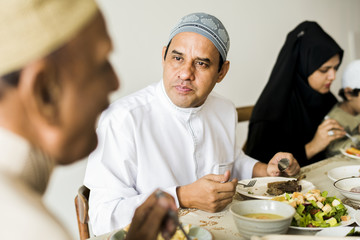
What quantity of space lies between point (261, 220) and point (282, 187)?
24.2 inches

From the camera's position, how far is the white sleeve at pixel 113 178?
5.31ft

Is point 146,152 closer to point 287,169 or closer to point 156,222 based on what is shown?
point 287,169

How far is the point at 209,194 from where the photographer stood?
4.86 feet

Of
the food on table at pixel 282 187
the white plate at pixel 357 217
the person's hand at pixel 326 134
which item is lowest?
the person's hand at pixel 326 134

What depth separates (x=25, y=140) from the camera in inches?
22.6

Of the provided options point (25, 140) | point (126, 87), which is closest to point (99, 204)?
point (25, 140)

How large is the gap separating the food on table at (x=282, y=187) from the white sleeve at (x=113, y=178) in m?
0.56

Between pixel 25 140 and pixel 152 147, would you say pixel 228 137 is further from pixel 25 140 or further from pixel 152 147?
pixel 25 140

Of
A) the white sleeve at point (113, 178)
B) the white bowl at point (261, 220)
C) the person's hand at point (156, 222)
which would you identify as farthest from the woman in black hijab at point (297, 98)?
the person's hand at point (156, 222)

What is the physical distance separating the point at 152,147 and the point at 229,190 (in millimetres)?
527

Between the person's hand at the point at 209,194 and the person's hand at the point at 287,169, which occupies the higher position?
the person's hand at the point at 209,194

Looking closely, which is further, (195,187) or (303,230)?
(195,187)

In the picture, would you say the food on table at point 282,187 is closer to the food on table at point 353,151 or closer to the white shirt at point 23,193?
the food on table at point 353,151

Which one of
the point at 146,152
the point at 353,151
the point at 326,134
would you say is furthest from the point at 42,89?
the point at 326,134
